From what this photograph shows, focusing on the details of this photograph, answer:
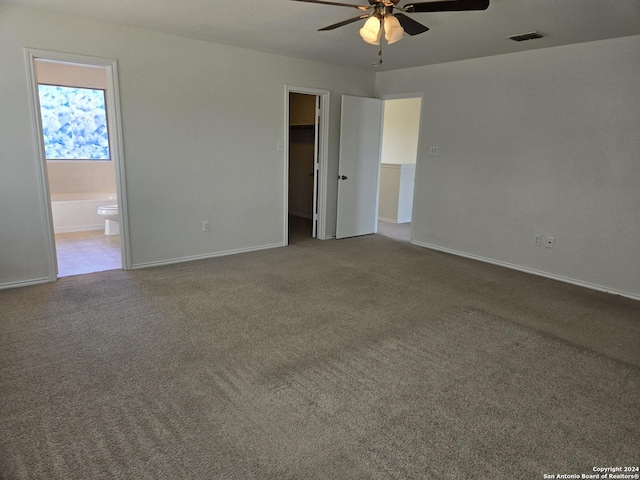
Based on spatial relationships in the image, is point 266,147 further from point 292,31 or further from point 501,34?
point 501,34

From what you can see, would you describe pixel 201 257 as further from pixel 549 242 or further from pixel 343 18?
pixel 549 242

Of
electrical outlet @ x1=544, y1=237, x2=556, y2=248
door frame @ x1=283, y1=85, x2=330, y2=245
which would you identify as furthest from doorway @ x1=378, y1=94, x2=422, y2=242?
electrical outlet @ x1=544, y1=237, x2=556, y2=248

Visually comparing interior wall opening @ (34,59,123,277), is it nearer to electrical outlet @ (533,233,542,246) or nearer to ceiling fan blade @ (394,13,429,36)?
ceiling fan blade @ (394,13,429,36)

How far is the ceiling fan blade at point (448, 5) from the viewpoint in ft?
8.01

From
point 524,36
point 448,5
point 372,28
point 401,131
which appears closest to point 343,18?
point 372,28

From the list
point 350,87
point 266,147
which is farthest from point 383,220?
point 266,147

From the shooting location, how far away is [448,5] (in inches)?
98.5

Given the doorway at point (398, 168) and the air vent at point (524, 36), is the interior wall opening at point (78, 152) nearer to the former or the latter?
the doorway at point (398, 168)

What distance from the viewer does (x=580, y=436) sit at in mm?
2002

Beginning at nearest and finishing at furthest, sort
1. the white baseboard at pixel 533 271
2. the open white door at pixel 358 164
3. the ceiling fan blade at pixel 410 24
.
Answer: the ceiling fan blade at pixel 410 24 → the white baseboard at pixel 533 271 → the open white door at pixel 358 164

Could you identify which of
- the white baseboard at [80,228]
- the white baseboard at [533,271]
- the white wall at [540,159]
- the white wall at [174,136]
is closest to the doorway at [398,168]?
the white baseboard at [533,271]

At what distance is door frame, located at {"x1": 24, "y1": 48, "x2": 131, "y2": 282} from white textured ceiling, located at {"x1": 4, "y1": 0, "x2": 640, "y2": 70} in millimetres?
376

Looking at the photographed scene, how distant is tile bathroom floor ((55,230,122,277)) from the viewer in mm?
4434

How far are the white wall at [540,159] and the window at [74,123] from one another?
16.0 feet
